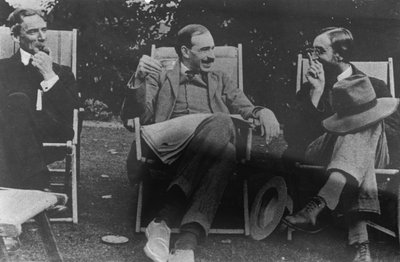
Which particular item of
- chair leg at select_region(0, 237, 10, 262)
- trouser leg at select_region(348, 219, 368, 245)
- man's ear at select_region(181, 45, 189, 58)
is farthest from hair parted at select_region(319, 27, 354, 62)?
chair leg at select_region(0, 237, 10, 262)

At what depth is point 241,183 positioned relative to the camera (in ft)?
13.5

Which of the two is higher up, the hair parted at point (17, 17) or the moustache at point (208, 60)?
the hair parted at point (17, 17)

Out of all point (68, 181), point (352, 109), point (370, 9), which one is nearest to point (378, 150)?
point (352, 109)

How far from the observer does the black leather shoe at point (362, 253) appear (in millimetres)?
4215

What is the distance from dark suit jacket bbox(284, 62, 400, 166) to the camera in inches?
165

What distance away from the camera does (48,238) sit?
139 inches

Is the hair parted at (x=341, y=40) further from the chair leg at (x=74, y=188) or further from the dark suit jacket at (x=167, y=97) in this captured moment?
the chair leg at (x=74, y=188)

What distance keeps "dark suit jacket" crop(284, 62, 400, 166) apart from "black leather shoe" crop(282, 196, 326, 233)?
1.20 ft

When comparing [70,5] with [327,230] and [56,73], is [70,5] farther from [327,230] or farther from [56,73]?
[327,230]

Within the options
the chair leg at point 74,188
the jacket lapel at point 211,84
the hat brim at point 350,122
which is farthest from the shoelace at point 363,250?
the chair leg at point 74,188

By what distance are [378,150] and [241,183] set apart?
3.47ft

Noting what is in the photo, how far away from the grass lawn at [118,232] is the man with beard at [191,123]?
0.10 metres

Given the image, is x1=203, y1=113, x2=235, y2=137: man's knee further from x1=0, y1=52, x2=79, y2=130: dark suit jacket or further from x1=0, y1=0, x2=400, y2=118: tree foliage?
x1=0, y1=52, x2=79, y2=130: dark suit jacket

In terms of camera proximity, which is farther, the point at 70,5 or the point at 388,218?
the point at 388,218
